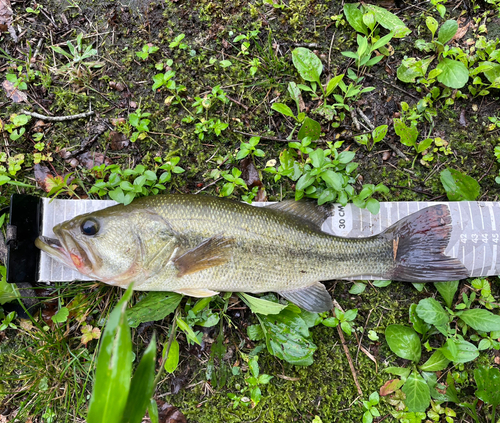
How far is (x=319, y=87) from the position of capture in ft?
12.5

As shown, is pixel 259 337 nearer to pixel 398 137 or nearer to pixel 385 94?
pixel 398 137

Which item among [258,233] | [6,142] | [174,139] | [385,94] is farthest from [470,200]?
[6,142]

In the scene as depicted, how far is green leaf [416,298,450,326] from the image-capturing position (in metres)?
3.45

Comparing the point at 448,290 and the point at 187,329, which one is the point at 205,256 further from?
the point at 448,290

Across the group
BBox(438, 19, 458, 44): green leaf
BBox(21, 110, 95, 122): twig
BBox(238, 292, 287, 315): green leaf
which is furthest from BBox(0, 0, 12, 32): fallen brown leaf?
BBox(438, 19, 458, 44): green leaf

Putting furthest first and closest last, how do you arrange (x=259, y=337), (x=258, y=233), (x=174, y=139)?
(x=174, y=139) → (x=259, y=337) → (x=258, y=233)

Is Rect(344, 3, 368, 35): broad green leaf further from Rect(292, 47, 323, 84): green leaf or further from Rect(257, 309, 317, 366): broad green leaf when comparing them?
Rect(257, 309, 317, 366): broad green leaf

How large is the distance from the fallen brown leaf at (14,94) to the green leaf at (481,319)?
5.14m

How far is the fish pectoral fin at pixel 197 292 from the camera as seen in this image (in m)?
3.27

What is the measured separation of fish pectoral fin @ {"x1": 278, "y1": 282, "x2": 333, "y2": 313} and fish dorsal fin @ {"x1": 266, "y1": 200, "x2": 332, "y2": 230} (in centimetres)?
62

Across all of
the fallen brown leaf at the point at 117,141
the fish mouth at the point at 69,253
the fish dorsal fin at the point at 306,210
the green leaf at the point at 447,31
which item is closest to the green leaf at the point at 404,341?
the fish dorsal fin at the point at 306,210

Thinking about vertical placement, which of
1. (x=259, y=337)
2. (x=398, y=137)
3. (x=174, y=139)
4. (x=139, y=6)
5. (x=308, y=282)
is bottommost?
(x=259, y=337)

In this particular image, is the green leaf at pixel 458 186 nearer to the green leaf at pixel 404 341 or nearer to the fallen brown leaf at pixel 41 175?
the green leaf at pixel 404 341

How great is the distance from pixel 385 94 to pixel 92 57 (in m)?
3.28
